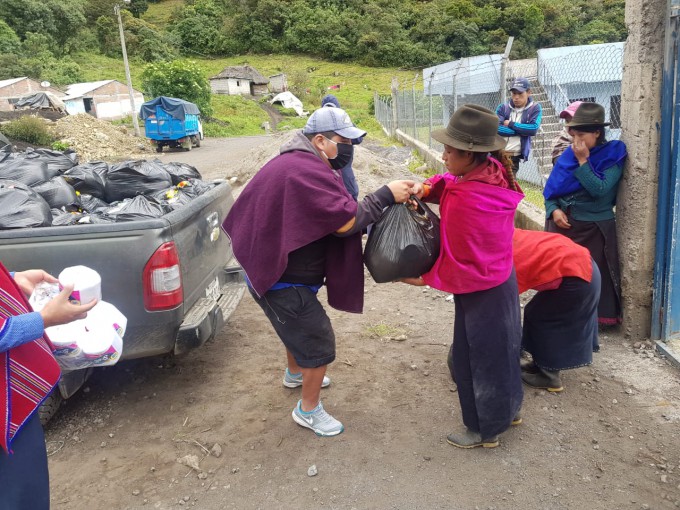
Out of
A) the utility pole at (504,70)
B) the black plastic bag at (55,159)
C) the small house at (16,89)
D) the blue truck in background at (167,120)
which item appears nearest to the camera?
the black plastic bag at (55,159)

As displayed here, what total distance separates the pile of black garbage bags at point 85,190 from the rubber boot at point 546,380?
2703 mm

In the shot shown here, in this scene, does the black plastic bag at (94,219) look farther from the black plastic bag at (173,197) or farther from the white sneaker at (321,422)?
the white sneaker at (321,422)

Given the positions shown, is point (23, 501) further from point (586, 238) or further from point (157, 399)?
point (586, 238)

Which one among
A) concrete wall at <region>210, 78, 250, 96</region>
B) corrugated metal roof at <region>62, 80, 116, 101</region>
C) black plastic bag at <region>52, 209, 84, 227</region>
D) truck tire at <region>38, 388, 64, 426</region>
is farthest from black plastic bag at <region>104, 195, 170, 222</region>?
concrete wall at <region>210, 78, 250, 96</region>

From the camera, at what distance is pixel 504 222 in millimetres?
2604

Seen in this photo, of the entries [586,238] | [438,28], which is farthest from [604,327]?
[438,28]

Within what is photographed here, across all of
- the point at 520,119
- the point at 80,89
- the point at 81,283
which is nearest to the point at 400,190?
the point at 81,283

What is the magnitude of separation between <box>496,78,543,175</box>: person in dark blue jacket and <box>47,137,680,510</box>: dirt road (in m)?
3.25

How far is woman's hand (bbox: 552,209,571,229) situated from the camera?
4.09 m

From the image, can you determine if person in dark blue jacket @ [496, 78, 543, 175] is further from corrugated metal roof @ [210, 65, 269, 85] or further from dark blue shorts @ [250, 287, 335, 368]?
corrugated metal roof @ [210, 65, 269, 85]

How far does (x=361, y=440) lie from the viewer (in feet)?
10.1

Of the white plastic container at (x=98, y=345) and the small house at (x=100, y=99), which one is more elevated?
the small house at (x=100, y=99)

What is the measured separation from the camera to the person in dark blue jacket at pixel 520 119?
6.40 metres

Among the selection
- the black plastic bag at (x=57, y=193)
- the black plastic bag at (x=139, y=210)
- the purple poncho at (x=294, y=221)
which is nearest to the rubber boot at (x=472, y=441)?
the purple poncho at (x=294, y=221)
